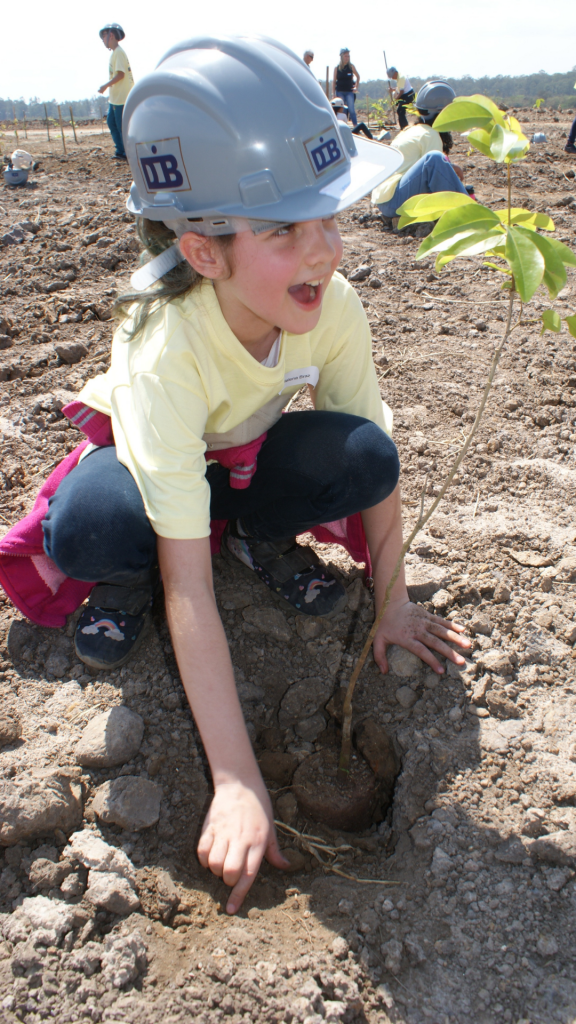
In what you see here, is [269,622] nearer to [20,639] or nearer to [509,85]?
[20,639]

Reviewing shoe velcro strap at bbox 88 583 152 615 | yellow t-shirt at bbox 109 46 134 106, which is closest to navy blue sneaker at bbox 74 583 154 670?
shoe velcro strap at bbox 88 583 152 615

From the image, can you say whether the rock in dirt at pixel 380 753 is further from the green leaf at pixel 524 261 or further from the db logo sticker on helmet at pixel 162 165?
the db logo sticker on helmet at pixel 162 165

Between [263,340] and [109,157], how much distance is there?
8.81 m

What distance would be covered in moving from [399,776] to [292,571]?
1.91 ft

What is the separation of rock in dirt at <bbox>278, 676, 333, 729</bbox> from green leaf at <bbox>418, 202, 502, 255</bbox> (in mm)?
1064

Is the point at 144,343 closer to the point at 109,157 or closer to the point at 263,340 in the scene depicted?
the point at 263,340

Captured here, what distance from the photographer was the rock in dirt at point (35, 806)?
1193 mm

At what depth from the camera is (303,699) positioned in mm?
1599

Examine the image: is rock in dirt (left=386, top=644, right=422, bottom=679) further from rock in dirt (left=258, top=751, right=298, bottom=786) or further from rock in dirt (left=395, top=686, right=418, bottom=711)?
rock in dirt (left=258, top=751, right=298, bottom=786)

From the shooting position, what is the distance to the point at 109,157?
28.9 feet

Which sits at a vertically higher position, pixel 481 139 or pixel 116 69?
pixel 116 69

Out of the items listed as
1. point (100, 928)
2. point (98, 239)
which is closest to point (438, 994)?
point (100, 928)

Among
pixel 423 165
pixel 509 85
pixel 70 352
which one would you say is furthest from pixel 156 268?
pixel 509 85

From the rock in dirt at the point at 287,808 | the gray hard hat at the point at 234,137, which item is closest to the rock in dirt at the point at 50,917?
the rock in dirt at the point at 287,808
